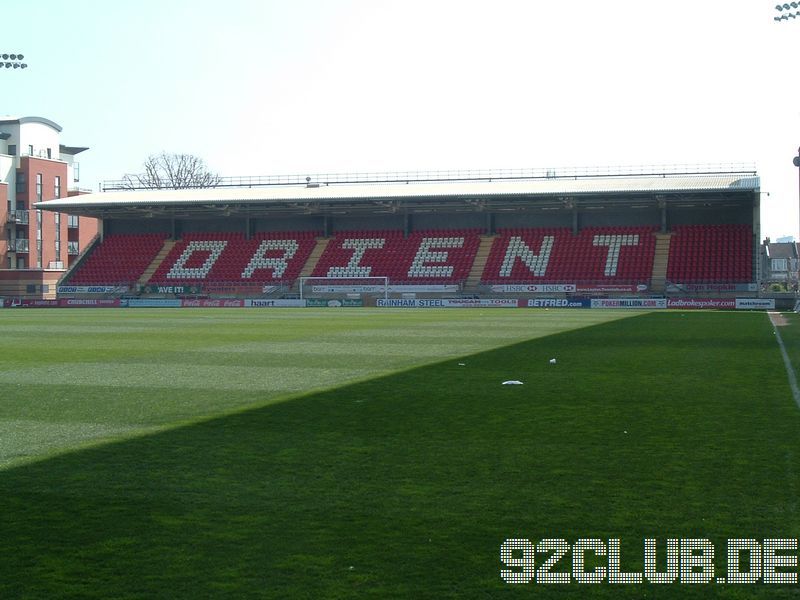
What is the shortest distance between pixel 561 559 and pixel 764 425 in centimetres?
535

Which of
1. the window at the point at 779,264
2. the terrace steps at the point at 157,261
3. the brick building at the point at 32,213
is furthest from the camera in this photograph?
the window at the point at 779,264

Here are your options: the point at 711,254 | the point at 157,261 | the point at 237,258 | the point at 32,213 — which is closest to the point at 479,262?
the point at 711,254

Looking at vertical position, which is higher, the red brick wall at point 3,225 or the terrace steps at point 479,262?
the red brick wall at point 3,225

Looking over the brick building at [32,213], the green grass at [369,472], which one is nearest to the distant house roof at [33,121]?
the brick building at [32,213]

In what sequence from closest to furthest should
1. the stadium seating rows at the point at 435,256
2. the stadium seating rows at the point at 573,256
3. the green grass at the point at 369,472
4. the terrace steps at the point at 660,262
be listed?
1. the green grass at the point at 369,472
2. the terrace steps at the point at 660,262
3. the stadium seating rows at the point at 435,256
4. the stadium seating rows at the point at 573,256

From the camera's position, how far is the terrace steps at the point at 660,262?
174 feet

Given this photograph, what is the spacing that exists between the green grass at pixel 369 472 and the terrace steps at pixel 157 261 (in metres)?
47.1

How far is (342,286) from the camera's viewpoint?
5797 cm

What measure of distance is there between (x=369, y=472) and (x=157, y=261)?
2326 inches

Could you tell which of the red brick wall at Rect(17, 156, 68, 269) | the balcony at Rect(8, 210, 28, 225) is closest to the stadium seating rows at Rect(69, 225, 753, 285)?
the balcony at Rect(8, 210, 28, 225)

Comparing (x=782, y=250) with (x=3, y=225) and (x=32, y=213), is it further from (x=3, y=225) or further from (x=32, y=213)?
(x=3, y=225)

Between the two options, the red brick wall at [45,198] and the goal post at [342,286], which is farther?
the red brick wall at [45,198]

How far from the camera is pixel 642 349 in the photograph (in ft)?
66.7

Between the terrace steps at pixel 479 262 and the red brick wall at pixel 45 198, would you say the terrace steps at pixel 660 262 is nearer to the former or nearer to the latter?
the terrace steps at pixel 479 262
